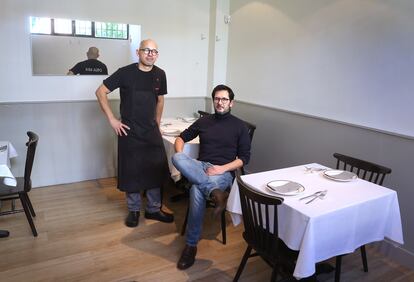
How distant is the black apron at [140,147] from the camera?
270cm

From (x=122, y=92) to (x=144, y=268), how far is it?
53.0 inches

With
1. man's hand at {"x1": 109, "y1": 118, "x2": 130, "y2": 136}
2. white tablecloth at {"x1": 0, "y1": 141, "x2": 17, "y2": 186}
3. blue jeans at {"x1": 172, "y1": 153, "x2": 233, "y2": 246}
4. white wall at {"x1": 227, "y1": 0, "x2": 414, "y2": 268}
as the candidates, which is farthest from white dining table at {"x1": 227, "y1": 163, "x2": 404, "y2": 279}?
white tablecloth at {"x1": 0, "y1": 141, "x2": 17, "y2": 186}

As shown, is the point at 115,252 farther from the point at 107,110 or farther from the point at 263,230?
the point at 263,230

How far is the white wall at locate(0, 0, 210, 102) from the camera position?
3.28 metres

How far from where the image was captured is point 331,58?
2.90 metres

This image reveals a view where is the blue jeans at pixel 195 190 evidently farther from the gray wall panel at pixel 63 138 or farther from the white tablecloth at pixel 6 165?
the gray wall panel at pixel 63 138

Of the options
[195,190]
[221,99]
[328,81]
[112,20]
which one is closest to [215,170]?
[195,190]

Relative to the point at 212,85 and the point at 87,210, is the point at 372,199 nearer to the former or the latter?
the point at 87,210

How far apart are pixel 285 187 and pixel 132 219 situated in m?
1.53

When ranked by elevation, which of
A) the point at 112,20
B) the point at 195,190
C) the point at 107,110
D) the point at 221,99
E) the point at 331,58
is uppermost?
the point at 112,20

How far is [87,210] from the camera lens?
10.4 ft

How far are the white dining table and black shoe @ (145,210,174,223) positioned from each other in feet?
3.41

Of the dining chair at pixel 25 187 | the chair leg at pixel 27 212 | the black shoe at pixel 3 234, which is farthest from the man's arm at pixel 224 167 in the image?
the black shoe at pixel 3 234

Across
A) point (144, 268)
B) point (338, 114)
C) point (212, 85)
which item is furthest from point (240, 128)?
point (212, 85)
